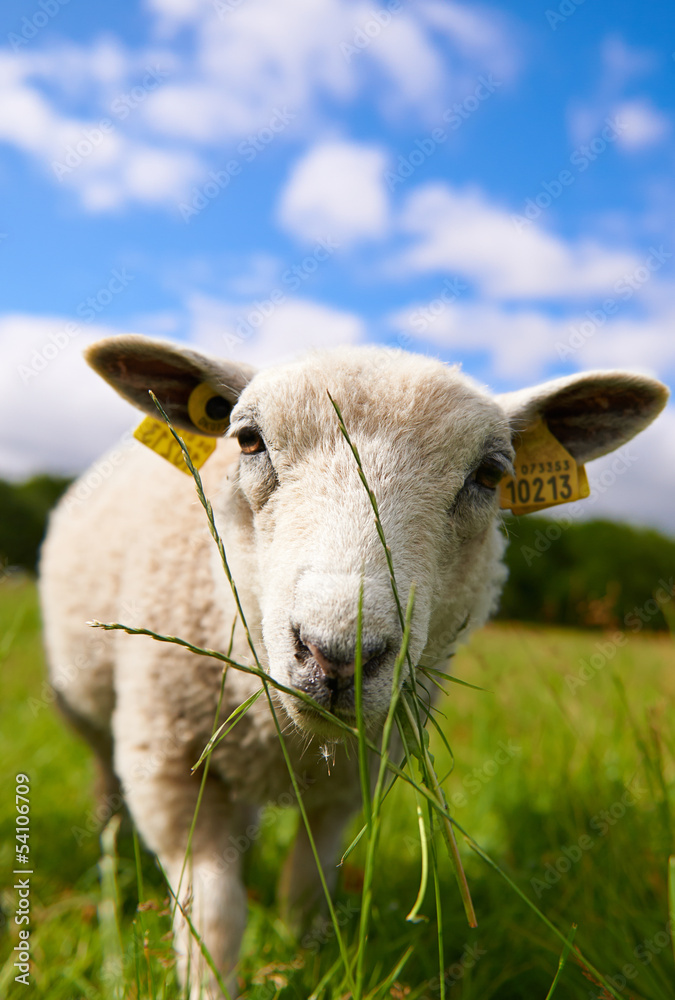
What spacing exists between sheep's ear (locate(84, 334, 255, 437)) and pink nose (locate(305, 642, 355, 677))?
1.22 m

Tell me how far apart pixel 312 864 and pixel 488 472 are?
1.89 metres

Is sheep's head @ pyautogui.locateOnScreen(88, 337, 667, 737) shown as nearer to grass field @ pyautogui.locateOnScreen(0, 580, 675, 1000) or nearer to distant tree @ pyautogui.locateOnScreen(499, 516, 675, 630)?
grass field @ pyautogui.locateOnScreen(0, 580, 675, 1000)

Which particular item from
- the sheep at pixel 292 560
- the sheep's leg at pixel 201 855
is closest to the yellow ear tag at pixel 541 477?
the sheep at pixel 292 560

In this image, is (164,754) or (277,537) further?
(164,754)

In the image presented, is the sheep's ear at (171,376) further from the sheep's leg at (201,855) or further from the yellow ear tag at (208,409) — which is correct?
the sheep's leg at (201,855)

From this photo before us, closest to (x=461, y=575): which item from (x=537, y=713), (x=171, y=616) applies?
(x=171, y=616)

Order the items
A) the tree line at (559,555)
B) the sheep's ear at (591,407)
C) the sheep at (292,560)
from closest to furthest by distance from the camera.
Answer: the sheep at (292,560) → the sheep's ear at (591,407) → the tree line at (559,555)

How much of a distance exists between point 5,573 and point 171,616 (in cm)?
61

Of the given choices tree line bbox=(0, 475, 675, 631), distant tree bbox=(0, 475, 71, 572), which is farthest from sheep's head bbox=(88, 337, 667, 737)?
distant tree bbox=(0, 475, 71, 572)

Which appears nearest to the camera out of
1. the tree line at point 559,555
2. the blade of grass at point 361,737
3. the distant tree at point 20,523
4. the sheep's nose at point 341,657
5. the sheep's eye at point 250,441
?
the blade of grass at point 361,737

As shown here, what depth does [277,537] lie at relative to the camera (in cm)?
188

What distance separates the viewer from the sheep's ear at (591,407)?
246cm

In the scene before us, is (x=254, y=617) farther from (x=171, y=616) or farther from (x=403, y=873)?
(x=403, y=873)

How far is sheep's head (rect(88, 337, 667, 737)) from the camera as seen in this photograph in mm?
1550
